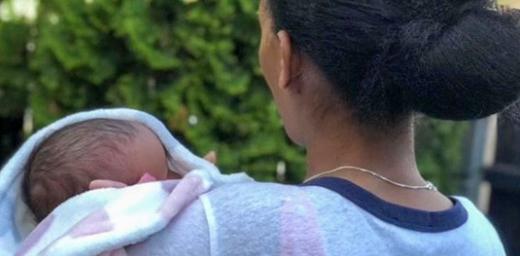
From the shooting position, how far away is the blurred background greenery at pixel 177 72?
3.96 meters

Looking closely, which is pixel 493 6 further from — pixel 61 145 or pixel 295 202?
pixel 61 145

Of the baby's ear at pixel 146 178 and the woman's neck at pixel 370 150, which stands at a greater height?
the woman's neck at pixel 370 150

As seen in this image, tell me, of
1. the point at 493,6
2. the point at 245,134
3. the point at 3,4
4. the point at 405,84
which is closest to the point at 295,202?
the point at 405,84

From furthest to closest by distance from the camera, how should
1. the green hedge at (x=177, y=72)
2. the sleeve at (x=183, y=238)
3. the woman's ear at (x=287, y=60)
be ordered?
the green hedge at (x=177, y=72), the woman's ear at (x=287, y=60), the sleeve at (x=183, y=238)

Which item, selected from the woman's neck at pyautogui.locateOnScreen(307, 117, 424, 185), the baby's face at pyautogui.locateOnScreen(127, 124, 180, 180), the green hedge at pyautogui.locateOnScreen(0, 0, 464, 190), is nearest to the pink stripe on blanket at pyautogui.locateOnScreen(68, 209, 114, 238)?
the baby's face at pyautogui.locateOnScreen(127, 124, 180, 180)

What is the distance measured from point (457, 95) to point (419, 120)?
0.61 feet

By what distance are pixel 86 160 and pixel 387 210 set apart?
0.48 m

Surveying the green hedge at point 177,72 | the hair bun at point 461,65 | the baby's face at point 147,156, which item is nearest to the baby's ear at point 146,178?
the baby's face at point 147,156

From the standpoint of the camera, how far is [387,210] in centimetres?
162

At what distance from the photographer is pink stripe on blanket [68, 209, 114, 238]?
1.58 meters

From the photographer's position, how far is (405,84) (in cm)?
160

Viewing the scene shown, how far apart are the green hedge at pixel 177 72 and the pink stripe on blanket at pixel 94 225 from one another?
7.67 ft

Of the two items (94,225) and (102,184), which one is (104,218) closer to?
(94,225)

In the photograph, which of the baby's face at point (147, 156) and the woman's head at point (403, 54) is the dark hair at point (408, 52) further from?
the baby's face at point (147, 156)
